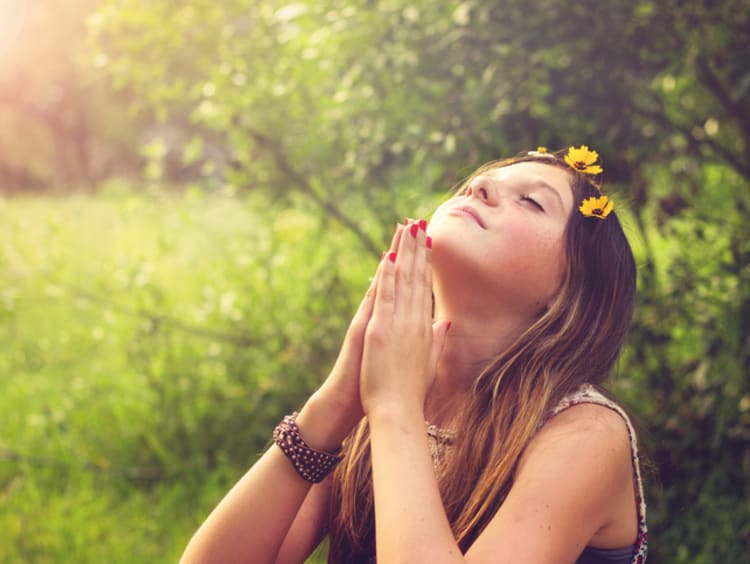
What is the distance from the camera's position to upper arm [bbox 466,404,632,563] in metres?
1.45

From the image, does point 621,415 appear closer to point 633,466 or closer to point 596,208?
point 633,466

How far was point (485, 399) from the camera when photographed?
5.79ft

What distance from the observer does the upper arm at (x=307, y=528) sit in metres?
1.93

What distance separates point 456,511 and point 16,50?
1781cm

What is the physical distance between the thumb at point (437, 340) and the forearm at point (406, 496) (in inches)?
5.3

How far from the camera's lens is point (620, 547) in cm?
172

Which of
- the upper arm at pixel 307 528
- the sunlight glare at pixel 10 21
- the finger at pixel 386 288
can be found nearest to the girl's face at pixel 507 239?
the finger at pixel 386 288

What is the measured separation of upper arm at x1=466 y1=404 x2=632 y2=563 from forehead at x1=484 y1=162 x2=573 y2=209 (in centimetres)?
45

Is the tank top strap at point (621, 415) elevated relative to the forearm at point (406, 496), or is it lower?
lower

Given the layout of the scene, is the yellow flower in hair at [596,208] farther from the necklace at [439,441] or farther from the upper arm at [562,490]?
the necklace at [439,441]

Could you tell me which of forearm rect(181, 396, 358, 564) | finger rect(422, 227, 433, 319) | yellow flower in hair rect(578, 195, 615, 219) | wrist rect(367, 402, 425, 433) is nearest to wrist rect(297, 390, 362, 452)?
forearm rect(181, 396, 358, 564)

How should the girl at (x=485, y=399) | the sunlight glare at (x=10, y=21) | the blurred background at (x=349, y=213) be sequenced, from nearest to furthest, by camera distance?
the girl at (x=485, y=399) → the blurred background at (x=349, y=213) → the sunlight glare at (x=10, y=21)

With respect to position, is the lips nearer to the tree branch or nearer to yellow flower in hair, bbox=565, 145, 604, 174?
yellow flower in hair, bbox=565, 145, 604, 174

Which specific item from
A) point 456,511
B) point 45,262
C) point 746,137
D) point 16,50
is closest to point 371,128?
point 746,137
